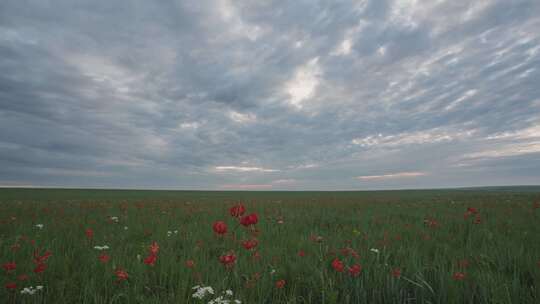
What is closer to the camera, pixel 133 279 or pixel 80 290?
pixel 80 290

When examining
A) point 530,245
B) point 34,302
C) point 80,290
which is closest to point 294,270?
point 80,290

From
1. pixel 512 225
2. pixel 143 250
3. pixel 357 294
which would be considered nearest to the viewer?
pixel 357 294

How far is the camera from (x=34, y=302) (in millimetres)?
2590

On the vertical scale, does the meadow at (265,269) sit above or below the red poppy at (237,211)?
below

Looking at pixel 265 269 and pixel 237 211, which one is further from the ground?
pixel 237 211

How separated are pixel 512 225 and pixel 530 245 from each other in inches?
110

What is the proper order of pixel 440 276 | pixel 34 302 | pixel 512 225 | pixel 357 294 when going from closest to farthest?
pixel 34 302, pixel 357 294, pixel 440 276, pixel 512 225

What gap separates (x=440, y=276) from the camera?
298 centimetres

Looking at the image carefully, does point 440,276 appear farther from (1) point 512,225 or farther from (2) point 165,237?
(1) point 512,225

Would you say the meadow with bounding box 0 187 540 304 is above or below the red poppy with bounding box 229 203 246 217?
below

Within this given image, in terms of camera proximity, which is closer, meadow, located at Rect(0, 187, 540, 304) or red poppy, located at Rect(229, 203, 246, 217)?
meadow, located at Rect(0, 187, 540, 304)

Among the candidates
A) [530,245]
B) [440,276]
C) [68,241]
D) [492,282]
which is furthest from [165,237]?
[530,245]

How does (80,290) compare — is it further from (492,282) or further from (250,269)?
(492,282)

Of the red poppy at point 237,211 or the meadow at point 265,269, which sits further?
the red poppy at point 237,211
